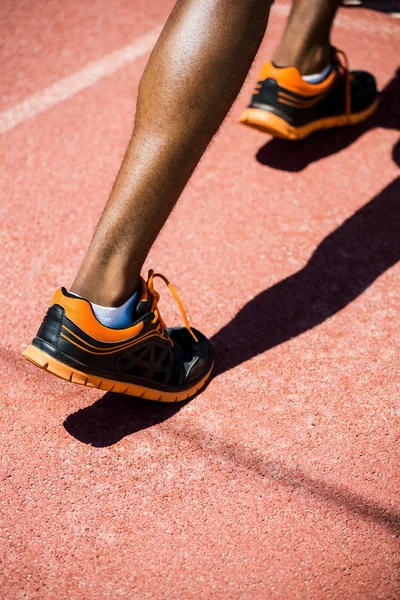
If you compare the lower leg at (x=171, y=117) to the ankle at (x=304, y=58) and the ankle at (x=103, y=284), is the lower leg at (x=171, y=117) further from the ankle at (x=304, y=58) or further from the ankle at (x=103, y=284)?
the ankle at (x=304, y=58)

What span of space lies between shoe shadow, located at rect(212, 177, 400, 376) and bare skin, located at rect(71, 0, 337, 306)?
57 centimetres

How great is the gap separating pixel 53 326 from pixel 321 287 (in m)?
1.06

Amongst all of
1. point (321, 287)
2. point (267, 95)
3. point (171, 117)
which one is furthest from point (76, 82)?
point (171, 117)

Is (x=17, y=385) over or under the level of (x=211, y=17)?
under

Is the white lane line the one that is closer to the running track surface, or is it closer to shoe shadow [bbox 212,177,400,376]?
the running track surface

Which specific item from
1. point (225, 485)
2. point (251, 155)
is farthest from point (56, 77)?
point (225, 485)

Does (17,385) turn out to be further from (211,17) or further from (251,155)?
(251,155)

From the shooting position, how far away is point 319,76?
284 cm

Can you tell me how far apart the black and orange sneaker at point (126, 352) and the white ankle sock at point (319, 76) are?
A: 4.69ft

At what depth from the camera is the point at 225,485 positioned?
1.69 meters

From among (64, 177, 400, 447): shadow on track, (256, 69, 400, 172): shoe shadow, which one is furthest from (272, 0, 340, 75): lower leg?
(64, 177, 400, 447): shadow on track

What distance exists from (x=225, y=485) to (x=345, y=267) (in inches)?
40.6

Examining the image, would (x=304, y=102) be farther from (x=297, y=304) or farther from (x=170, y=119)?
(x=170, y=119)

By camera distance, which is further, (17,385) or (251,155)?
(251,155)
